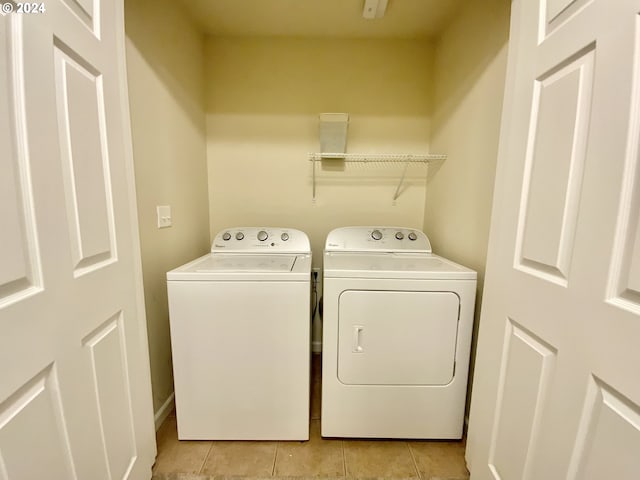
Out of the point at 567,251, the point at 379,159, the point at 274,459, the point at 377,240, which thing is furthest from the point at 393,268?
the point at 274,459

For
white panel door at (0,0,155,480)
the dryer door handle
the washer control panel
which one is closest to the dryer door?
the dryer door handle

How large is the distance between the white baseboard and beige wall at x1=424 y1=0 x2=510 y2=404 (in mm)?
1910

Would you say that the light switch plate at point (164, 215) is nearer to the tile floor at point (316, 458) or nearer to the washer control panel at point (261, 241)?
the washer control panel at point (261, 241)

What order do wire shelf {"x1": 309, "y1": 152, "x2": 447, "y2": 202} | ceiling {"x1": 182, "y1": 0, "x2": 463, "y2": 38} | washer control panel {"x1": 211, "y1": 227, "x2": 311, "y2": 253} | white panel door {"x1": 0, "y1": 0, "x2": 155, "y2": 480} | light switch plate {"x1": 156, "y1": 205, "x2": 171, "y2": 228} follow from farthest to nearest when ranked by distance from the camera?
1. wire shelf {"x1": 309, "y1": 152, "x2": 447, "y2": 202}
2. washer control panel {"x1": 211, "y1": 227, "x2": 311, "y2": 253}
3. ceiling {"x1": 182, "y1": 0, "x2": 463, "y2": 38}
4. light switch plate {"x1": 156, "y1": 205, "x2": 171, "y2": 228}
5. white panel door {"x1": 0, "y1": 0, "x2": 155, "y2": 480}

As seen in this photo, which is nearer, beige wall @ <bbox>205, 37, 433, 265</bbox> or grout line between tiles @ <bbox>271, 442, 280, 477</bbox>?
grout line between tiles @ <bbox>271, 442, 280, 477</bbox>

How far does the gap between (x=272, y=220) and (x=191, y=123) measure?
887mm

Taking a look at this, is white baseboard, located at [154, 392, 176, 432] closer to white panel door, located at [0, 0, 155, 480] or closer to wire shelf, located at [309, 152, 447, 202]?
white panel door, located at [0, 0, 155, 480]

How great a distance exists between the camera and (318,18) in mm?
1714

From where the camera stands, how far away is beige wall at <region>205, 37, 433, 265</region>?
1.96 meters

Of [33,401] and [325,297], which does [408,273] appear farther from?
[33,401]

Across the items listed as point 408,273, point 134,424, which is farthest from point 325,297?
point 134,424

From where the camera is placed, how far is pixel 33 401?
0.62 metres

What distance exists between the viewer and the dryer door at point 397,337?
1.29 meters

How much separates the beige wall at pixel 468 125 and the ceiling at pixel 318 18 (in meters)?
0.17
